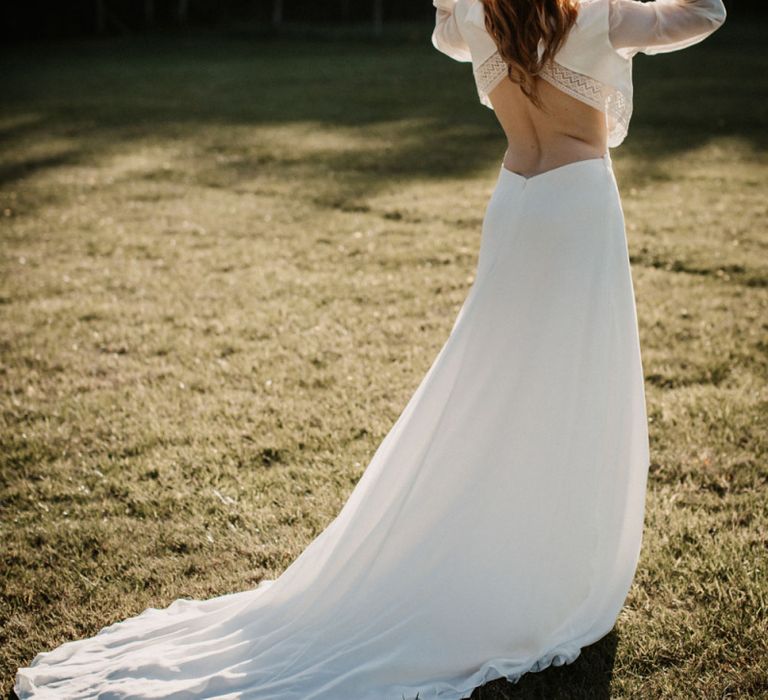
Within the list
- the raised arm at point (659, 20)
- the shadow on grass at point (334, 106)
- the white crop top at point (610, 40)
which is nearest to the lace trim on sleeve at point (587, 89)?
the white crop top at point (610, 40)

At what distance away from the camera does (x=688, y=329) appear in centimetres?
604

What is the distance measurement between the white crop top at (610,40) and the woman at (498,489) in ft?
0.05

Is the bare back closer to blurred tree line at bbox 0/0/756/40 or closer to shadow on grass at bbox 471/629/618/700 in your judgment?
shadow on grass at bbox 471/629/618/700

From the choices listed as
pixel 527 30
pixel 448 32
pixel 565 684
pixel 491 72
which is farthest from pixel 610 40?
pixel 565 684

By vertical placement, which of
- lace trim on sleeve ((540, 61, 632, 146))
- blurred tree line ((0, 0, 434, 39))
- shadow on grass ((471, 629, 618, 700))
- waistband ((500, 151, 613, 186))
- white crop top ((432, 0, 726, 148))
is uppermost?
blurred tree line ((0, 0, 434, 39))

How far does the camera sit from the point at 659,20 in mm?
2559

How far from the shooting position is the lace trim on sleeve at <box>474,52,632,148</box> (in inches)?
104

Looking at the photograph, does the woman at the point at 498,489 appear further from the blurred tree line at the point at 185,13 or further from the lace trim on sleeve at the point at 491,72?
the blurred tree line at the point at 185,13

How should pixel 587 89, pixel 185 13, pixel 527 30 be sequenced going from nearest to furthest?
1. pixel 527 30
2. pixel 587 89
3. pixel 185 13

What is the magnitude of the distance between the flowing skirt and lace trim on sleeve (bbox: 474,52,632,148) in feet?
0.55

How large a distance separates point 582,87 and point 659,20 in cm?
31

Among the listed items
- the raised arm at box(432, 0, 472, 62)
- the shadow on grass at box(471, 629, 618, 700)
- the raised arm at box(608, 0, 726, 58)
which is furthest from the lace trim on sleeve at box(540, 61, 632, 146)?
the shadow on grass at box(471, 629, 618, 700)

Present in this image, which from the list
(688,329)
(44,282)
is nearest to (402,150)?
(44,282)

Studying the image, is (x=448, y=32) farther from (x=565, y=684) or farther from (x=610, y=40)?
(x=565, y=684)
